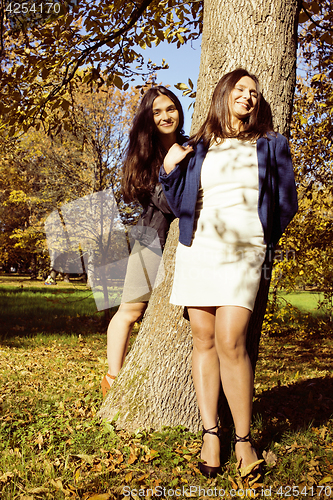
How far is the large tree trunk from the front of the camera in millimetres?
2402

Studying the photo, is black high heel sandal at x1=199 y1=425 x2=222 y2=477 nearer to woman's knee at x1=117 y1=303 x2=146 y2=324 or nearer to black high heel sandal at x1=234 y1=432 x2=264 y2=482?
black high heel sandal at x1=234 y1=432 x2=264 y2=482

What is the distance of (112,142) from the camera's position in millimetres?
7984

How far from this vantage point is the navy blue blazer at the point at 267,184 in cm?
201

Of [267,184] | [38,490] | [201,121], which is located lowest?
[38,490]

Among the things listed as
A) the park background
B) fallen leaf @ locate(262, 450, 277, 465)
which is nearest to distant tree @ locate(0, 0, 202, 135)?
the park background

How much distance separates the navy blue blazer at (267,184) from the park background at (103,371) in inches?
51.1

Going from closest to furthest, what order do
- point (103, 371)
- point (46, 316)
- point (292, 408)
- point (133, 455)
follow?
point (133, 455)
point (292, 408)
point (103, 371)
point (46, 316)

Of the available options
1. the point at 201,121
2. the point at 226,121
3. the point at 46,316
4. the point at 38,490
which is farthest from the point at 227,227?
the point at 46,316

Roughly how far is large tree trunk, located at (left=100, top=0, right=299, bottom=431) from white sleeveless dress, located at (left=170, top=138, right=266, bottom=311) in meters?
0.44

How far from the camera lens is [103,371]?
4.67 m

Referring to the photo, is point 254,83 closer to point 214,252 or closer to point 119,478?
point 214,252

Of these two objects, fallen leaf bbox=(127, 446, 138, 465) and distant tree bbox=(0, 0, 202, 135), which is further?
distant tree bbox=(0, 0, 202, 135)

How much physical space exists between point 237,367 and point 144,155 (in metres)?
1.54

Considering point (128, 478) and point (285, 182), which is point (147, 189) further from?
point (128, 478)
